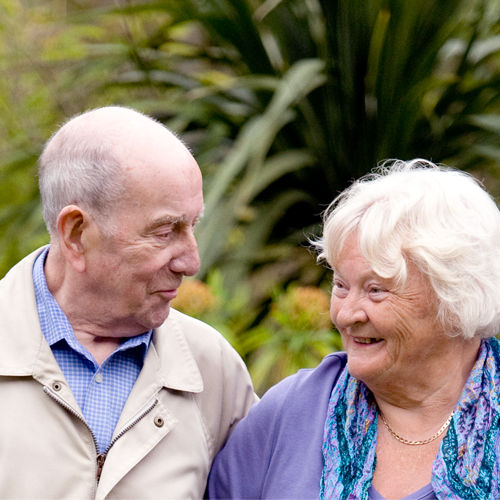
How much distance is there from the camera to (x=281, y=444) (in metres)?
2.23

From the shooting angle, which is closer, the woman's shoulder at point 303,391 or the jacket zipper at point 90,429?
the jacket zipper at point 90,429

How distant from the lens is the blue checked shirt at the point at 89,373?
2051 millimetres

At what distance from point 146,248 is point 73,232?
0.17m

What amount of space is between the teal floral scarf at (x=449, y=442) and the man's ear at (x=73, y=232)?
27.7 inches

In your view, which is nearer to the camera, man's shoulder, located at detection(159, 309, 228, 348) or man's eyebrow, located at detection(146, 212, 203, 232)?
man's eyebrow, located at detection(146, 212, 203, 232)

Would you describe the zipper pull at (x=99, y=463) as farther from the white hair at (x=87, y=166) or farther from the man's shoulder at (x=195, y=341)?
the white hair at (x=87, y=166)

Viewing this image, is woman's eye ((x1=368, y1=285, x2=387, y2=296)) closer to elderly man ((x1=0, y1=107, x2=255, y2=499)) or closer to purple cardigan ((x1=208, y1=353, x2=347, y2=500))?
purple cardigan ((x1=208, y1=353, x2=347, y2=500))

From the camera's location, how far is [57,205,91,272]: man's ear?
Answer: 2070 millimetres

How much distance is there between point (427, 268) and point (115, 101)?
121 inches

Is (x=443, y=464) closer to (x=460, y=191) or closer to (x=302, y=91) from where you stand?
Answer: (x=460, y=191)

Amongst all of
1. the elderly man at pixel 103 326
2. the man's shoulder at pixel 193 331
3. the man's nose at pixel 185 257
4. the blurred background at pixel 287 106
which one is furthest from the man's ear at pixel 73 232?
the blurred background at pixel 287 106

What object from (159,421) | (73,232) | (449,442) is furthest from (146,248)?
(449,442)

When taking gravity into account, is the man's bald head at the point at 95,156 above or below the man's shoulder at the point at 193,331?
above

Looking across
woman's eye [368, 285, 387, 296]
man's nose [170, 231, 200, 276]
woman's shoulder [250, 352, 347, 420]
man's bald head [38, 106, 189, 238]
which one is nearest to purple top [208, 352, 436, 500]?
Result: woman's shoulder [250, 352, 347, 420]
